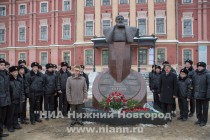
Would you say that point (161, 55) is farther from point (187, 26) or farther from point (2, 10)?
point (2, 10)

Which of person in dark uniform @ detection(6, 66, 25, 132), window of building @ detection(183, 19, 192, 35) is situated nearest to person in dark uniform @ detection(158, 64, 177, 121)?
person in dark uniform @ detection(6, 66, 25, 132)

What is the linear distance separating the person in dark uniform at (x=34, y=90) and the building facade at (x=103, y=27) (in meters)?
16.3

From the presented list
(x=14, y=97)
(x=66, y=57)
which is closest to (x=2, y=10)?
(x=66, y=57)

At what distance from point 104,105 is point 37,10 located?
2324 centimetres

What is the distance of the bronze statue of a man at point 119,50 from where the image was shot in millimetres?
6473

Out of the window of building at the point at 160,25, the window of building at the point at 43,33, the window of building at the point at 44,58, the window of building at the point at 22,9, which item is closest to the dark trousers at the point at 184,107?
the window of building at the point at 160,25

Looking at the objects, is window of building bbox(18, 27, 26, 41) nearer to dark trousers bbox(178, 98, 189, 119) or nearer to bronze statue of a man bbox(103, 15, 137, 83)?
bronze statue of a man bbox(103, 15, 137, 83)

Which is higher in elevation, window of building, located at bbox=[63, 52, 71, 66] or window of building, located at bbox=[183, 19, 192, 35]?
window of building, located at bbox=[183, 19, 192, 35]

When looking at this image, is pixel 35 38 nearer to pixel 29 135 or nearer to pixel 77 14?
pixel 77 14

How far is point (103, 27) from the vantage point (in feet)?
76.8

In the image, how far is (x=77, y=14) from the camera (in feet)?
78.1

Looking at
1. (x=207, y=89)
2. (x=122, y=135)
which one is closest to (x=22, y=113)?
(x=122, y=135)

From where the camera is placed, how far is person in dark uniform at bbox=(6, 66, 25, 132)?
526 centimetres

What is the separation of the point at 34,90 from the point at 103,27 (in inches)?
714
